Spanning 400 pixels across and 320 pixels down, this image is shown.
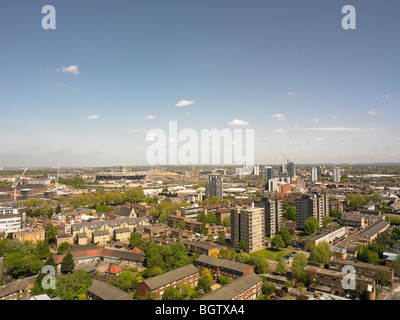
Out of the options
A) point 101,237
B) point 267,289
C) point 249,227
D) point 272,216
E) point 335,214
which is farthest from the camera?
point 335,214

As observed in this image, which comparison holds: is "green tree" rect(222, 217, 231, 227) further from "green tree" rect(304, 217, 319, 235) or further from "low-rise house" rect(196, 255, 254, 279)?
"low-rise house" rect(196, 255, 254, 279)

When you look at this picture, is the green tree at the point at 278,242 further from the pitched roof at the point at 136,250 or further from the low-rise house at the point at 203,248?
the pitched roof at the point at 136,250

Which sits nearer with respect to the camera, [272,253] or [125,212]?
[272,253]

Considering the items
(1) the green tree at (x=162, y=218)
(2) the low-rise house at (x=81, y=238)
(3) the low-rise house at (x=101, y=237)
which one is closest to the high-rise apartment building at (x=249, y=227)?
(1) the green tree at (x=162, y=218)

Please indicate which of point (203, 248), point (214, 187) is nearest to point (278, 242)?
point (203, 248)

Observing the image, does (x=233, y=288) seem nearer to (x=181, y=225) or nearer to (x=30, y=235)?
(x=181, y=225)
